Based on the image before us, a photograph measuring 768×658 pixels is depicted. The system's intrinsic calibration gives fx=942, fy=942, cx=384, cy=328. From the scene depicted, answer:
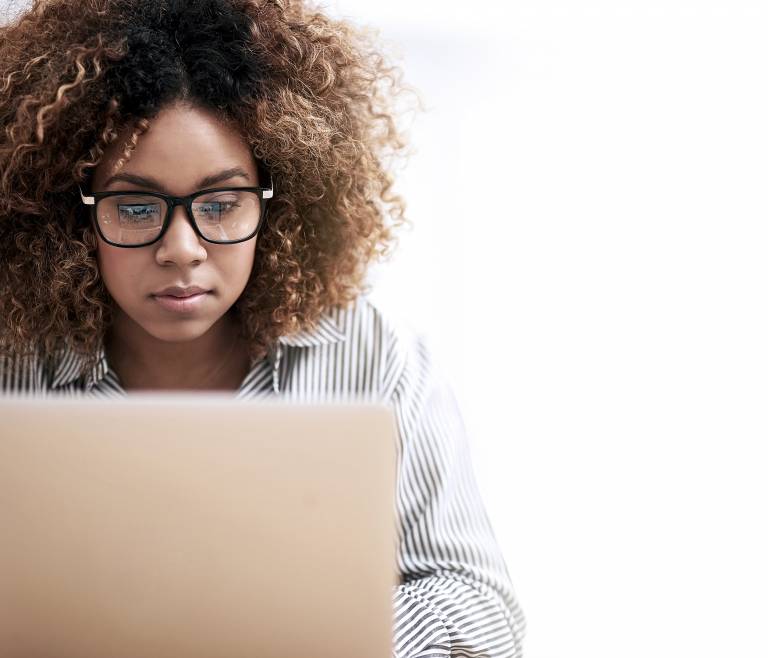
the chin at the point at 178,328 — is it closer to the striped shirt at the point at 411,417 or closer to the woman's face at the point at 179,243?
the woman's face at the point at 179,243

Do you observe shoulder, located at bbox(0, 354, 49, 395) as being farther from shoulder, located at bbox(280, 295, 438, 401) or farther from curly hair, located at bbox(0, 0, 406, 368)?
shoulder, located at bbox(280, 295, 438, 401)

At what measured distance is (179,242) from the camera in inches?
48.9

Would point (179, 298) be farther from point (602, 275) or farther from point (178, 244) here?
point (602, 275)

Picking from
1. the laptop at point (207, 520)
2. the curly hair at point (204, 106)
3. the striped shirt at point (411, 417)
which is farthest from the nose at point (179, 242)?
the laptop at point (207, 520)

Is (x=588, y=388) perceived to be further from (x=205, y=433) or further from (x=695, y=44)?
(x=205, y=433)

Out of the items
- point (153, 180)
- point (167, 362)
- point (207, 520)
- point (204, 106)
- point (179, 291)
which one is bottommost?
point (207, 520)

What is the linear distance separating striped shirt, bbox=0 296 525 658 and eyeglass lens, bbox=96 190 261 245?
0.24 metres

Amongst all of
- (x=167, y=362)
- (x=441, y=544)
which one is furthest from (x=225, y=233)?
(x=441, y=544)

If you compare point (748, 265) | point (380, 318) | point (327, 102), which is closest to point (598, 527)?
point (748, 265)

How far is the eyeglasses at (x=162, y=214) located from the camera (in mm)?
1248

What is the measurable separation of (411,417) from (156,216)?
49 centimetres

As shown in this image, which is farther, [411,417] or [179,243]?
[411,417]

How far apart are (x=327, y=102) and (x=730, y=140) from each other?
1505 millimetres

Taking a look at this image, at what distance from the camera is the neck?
1.50m
